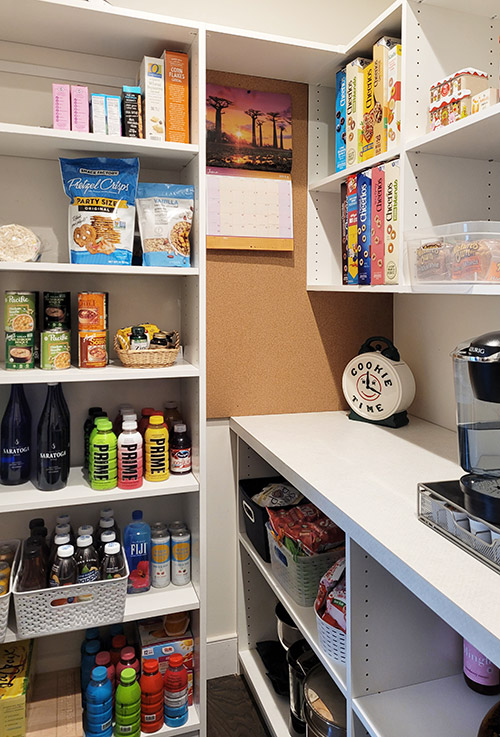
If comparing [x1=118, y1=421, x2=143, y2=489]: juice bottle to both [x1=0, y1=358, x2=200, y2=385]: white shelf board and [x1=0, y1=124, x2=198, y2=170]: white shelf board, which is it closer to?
[x1=0, y1=358, x2=200, y2=385]: white shelf board

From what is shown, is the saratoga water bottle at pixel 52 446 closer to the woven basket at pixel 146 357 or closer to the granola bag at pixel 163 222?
the woven basket at pixel 146 357

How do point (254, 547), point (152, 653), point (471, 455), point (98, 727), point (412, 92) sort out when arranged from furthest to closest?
point (254, 547) < point (152, 653) < point (98, 727) < point (412, 92) < point (471, 455)

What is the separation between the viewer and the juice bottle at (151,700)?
5.47 feet

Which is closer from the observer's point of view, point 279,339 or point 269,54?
point 269,54

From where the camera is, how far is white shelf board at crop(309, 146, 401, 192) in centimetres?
154

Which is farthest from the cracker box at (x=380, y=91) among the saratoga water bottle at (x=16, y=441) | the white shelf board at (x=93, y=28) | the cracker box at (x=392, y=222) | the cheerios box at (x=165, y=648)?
the cheerios box at (x=165, y=648)

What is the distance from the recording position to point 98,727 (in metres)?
1.60

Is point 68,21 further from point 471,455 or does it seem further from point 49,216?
point 471,455

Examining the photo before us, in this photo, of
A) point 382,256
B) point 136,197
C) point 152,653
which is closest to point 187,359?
point 136,197

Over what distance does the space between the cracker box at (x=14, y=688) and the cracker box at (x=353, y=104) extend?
1.81 metres

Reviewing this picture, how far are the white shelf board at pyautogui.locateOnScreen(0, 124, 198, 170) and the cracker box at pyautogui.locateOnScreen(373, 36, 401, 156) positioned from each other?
0.53 metres

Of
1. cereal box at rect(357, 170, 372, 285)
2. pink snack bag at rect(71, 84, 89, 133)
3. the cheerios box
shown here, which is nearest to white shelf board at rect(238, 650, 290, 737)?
the cheerios box

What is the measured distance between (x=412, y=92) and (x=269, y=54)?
1.84ft

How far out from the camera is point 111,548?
64.1 inches
